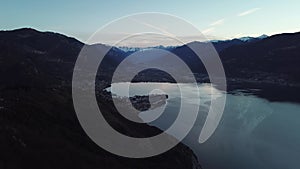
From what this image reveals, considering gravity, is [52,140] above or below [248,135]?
above

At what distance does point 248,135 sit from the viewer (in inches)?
2633

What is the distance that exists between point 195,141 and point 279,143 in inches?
635

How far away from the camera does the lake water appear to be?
50.6 metres

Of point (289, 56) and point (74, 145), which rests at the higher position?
point (289, 56)

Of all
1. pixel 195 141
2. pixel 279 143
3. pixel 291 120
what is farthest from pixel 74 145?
pixel 291 120

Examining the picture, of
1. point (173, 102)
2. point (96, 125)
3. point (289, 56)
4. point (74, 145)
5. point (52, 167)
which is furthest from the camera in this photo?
point (289, 56)

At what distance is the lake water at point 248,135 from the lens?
5062 cm

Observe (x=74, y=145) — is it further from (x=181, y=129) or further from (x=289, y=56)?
(x=289, y=56)

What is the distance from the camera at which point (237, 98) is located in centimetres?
11931

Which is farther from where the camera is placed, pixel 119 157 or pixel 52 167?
pixel 119 157

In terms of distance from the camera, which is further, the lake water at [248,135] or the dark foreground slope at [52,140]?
the lake water at [248,135]

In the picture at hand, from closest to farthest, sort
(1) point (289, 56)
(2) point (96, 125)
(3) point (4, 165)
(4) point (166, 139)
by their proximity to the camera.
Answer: (3) point (4, 165) < (2) point (96, 125) < (4) point (166, 139) < (1) point (289, 56)

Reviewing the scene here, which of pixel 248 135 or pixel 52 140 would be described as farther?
pixel 248 135

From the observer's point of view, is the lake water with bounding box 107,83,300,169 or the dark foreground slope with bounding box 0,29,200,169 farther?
the lake water with bounding box 107,83,300,169
